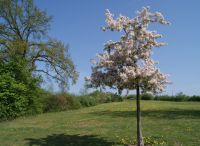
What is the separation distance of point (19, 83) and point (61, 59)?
13.1 meters

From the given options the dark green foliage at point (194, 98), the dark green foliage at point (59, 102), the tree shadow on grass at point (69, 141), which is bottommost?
the tree shadow on grass at point (69, 141)

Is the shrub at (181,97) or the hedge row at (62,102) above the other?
the shrub at (181,97)

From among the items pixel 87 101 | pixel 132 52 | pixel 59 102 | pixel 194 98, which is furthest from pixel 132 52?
pixel 194 98

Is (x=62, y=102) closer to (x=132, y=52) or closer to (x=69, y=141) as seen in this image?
(x=69, y=141)

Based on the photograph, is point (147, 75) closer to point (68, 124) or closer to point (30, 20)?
point (68, 124)

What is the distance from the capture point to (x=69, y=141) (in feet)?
51.4

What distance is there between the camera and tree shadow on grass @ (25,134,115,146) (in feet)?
49.5

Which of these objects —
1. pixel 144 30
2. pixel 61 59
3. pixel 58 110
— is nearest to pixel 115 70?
pixel 144 30

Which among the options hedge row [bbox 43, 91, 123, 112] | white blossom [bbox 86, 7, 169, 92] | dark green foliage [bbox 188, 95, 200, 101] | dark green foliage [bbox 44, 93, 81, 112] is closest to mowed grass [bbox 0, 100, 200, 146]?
white blossom [bbox 86, 7, 169, 92]

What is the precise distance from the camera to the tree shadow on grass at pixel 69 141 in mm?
15076

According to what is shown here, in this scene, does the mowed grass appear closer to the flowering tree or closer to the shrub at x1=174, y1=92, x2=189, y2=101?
the flowering tree

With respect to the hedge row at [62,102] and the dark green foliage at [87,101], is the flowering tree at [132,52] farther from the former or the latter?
the dark green foliage at [87,101]

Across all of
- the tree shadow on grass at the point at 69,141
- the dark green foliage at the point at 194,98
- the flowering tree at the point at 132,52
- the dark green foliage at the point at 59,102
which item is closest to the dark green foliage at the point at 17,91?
the dark green foliage at the point at 59,102

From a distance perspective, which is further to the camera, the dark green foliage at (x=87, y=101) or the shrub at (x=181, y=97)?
the shrub at (x=181, y=97)
